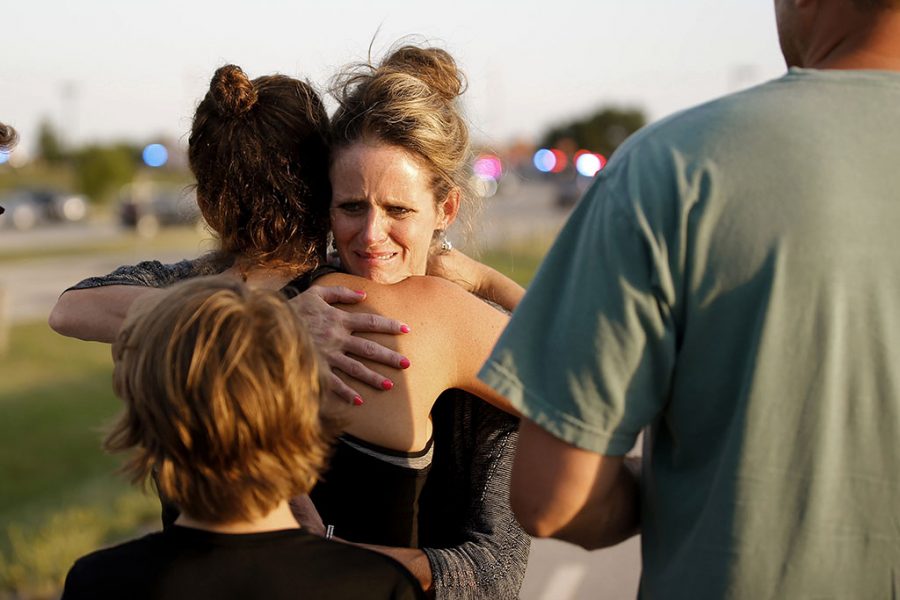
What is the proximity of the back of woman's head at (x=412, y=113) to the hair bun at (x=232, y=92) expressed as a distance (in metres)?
0.22

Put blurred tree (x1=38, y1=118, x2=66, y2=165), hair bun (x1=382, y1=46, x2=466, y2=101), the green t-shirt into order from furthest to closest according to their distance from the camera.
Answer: blurred tree (x1=38, y1=118, x2=66, y2=165)
hair bun (x1=382, y1=46, x2=466, y2=101)
the green t-shirt

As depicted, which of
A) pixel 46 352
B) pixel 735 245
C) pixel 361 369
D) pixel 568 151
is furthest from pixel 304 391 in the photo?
pixel 568 151

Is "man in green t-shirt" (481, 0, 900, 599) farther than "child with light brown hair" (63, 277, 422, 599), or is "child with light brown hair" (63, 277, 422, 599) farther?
"child with light brown hair" (63, 277, 422, 599)

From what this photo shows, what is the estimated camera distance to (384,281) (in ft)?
8.52

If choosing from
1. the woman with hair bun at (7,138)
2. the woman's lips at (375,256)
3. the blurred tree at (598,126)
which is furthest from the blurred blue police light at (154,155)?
the blurred tree at (598,126)

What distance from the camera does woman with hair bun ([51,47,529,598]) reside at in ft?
7.72

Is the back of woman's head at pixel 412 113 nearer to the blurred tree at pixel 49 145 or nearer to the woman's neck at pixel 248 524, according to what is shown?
the woman's neck at pixel 248 524

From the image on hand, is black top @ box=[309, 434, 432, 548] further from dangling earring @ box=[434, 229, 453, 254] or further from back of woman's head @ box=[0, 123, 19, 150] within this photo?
back of woman's head @ box=[0, 123, 19, 150]

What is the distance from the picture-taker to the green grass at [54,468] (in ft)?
20.3

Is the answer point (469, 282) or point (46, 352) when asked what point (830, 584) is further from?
point (46, 352)

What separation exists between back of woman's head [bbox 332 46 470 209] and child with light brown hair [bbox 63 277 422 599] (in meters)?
0.81

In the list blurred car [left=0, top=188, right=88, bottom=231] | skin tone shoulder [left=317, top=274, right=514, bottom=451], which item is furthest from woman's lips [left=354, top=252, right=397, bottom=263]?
blurred car [left=0, top=188, right=88, bottom=231]

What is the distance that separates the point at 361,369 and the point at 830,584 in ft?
3.52

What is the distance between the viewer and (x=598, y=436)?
5.44ft
